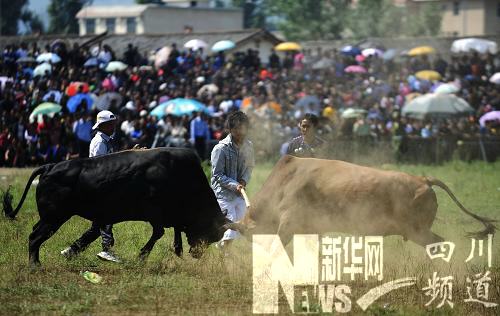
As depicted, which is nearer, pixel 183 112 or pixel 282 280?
pixel 282 280

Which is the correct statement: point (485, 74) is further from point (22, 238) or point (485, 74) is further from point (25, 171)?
point (22, 238)

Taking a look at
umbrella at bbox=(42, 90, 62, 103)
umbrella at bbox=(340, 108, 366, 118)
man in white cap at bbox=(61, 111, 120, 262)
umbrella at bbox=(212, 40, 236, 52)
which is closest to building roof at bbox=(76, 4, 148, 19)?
umbrella at bbox=(212, 40, 236, 52)

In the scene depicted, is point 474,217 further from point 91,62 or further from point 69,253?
point 91,62

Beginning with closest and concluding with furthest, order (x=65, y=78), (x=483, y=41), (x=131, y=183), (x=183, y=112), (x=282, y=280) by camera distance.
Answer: (x=282, y=280), (x=131, y=183), (x=183, y=112), (x=65, y=78), (x=483, y=41)

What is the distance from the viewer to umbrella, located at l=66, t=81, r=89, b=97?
29.2 metres

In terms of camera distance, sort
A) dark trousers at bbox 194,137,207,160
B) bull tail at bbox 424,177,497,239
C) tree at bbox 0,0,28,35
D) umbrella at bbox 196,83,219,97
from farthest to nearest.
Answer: tree at bbox 0,0,28,35 → umbrella at bbox 196,83,219,97 → dark trousers at bbox 194,137,207,160 → bull tail at bbox 424,177,497,239

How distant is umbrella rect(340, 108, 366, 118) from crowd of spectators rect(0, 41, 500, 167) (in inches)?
6.0

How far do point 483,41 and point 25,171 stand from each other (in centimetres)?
1790

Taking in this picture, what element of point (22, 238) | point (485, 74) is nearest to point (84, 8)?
point (485, 74)

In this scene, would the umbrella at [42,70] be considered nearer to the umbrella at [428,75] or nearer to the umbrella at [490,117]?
the umbrella at [428,75]

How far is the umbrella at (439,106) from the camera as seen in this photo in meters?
27.1

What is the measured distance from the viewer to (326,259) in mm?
10984

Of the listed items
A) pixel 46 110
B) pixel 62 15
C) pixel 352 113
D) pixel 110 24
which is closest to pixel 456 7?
pixel 110 24

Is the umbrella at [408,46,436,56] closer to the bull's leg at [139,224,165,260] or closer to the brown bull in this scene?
the brown bull
